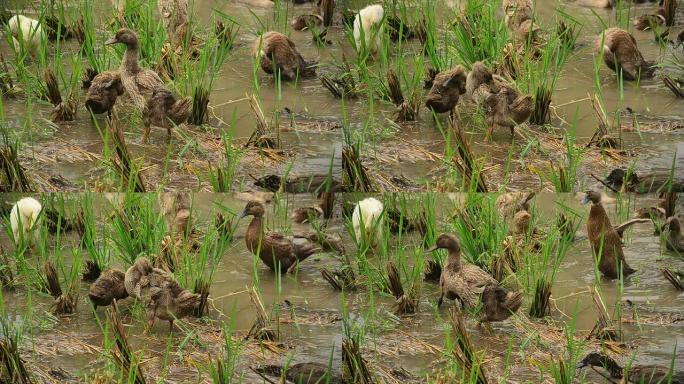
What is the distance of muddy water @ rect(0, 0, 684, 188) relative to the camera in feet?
29.3

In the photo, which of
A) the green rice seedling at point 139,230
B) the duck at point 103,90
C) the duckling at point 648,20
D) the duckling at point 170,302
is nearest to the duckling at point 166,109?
the duck at point 103,90

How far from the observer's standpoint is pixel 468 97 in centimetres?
918

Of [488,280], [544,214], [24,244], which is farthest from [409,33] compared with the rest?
[24,244]

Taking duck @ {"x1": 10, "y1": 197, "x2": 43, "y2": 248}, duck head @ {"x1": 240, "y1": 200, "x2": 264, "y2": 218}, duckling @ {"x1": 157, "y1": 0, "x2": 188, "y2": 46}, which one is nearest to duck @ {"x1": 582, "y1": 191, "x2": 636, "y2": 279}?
duck head @ {"x1": 240, "y1": 200, "x2": 264, "y2": 218}

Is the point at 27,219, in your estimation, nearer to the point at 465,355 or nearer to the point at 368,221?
the point at 368,221

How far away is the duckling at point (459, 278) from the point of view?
27.5 feet

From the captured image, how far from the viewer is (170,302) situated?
26.9ft

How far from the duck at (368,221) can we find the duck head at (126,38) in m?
1.90

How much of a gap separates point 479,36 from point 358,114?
3.70ft

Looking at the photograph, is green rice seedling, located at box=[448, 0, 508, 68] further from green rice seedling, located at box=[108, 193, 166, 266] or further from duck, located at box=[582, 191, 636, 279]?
green rice seedling, located at box=[108, 193, 166, 266]

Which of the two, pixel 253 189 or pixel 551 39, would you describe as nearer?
pixel 253 189

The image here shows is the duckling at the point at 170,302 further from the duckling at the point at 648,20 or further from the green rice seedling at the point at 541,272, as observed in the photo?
the duckling at the point at 648,20

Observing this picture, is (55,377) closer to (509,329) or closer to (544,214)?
(509,329)

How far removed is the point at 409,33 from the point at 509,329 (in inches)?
110
